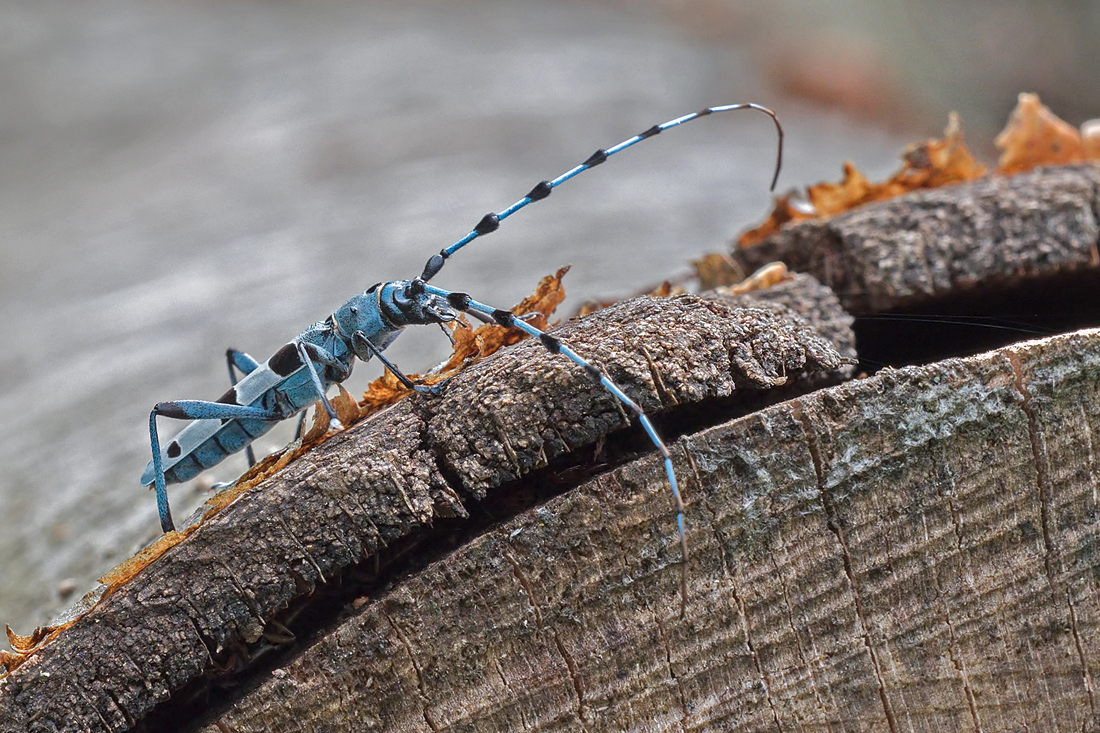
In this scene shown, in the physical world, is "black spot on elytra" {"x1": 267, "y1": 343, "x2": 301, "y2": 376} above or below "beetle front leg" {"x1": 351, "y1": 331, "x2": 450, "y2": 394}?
above

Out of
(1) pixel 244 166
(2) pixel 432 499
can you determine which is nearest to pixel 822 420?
(2) pixel 432 499

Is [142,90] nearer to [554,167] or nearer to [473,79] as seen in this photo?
[473,79]

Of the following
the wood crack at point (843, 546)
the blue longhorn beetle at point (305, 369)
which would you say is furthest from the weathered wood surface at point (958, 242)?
the wood crack at point (843, 546)

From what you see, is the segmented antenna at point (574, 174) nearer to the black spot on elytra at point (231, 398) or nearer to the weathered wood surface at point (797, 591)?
the black spot on elytra at point (231, 398)

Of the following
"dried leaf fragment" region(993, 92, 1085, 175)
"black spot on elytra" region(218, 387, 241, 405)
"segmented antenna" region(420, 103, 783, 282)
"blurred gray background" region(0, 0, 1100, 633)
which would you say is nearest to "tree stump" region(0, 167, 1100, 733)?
"segmented antenna" region(420, 103, 783, 282)

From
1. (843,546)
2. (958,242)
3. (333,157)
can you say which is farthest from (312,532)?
(333,157)

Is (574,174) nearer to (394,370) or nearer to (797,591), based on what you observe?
(394,370)

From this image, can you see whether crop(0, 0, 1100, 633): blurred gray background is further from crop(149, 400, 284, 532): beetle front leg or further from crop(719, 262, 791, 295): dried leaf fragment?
crop(719, 262, 791, 295): dried leaf fragment
